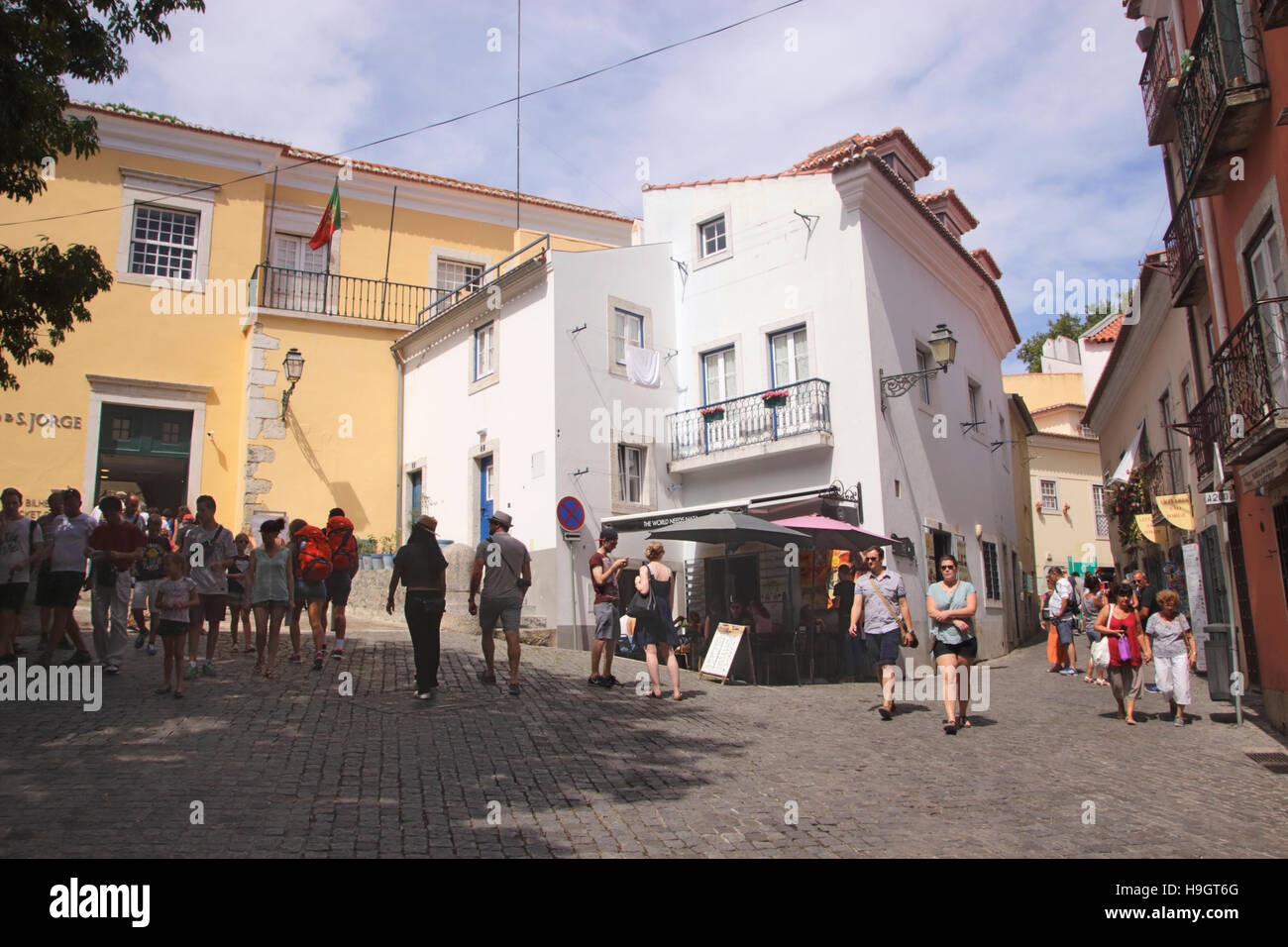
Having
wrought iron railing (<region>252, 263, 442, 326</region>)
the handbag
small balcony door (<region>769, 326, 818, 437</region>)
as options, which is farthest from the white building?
the handbag

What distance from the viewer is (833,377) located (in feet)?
53.2

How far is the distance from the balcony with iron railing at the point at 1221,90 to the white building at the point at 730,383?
6370 millimetres

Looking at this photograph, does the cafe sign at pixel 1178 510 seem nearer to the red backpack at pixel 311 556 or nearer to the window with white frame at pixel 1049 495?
the red backpack at pixel 311 556

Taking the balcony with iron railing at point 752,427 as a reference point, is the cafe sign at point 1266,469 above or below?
below

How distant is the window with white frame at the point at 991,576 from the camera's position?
20.1m

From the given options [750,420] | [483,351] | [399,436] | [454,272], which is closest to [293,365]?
[399,436]

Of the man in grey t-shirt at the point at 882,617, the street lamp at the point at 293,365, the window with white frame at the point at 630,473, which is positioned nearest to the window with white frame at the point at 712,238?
the window with white frame at the point at 630,473

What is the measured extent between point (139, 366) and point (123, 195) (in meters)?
3.71

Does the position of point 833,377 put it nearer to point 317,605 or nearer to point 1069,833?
point 317,605

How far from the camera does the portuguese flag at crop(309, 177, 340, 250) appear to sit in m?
19.8

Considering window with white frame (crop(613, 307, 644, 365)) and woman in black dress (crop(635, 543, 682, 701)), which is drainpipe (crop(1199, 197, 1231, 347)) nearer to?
woman in black dress (crop(635, 543, 682, 701))

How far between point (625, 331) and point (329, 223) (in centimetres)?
740

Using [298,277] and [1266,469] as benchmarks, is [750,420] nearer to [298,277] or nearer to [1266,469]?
[1266,469]
